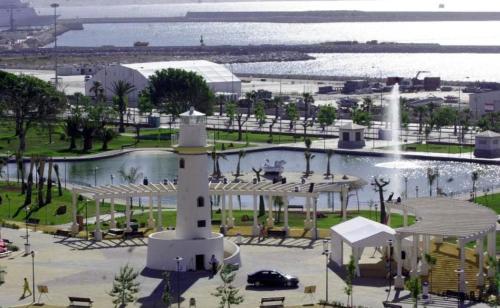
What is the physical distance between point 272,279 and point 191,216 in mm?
4404

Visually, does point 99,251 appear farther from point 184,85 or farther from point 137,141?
point 184,85

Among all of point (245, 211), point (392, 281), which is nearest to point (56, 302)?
point (392, 281)

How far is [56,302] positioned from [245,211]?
67.3 ft

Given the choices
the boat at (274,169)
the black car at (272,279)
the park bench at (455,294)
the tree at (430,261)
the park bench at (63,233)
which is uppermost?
the boat at (274,169)

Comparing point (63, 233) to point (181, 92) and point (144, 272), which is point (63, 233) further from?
point (181, 92)

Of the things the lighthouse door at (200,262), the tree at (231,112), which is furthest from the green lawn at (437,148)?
the lighthouse door at (200,262)

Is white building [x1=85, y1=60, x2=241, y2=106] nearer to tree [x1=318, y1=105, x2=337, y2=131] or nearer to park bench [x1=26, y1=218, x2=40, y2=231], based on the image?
tree [x1=318, y1=105, x2=337, y2=131]

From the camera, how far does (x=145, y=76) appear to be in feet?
411

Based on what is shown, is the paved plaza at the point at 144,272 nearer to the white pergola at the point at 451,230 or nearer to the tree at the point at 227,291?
the tree at the point at 227,291

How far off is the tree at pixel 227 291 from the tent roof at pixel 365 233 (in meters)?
4.22

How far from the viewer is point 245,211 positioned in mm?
56844

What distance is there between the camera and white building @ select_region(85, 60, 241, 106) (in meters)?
125

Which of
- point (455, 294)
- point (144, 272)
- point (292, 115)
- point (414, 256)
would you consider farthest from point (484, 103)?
point (455, 294)

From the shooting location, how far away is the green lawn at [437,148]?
274 ft
